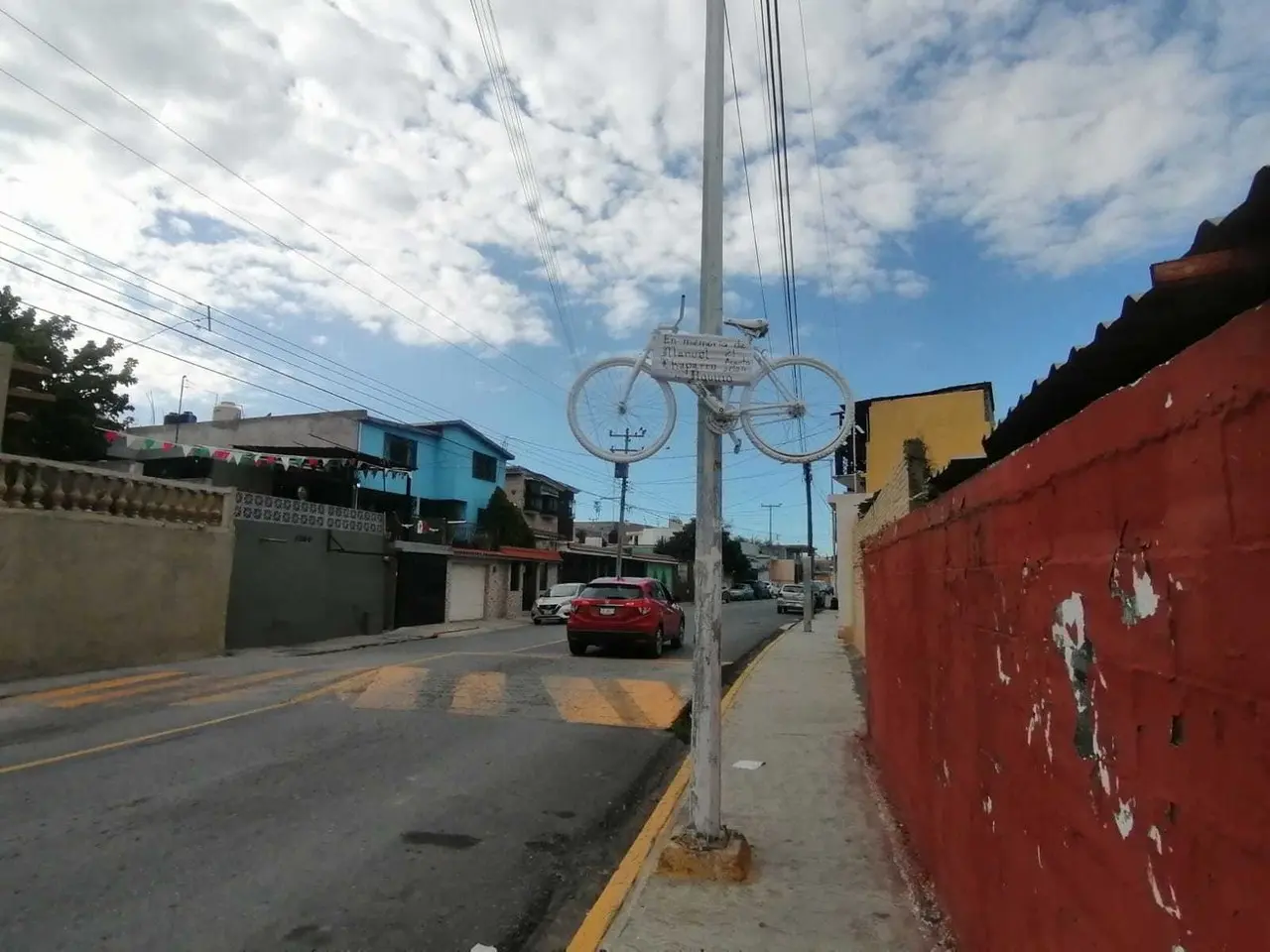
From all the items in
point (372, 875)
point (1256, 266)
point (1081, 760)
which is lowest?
point (372, 875)

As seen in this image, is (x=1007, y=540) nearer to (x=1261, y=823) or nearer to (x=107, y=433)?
(x=1261, y=823)

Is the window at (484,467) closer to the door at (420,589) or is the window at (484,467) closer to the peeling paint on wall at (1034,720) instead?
the door at (420,589)

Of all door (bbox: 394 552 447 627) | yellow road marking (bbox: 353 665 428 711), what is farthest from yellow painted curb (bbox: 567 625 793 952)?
door (bbox: 394 552 447 627)

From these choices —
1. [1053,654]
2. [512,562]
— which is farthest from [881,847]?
[512,562]

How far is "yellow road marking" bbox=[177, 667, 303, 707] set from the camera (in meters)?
11.5

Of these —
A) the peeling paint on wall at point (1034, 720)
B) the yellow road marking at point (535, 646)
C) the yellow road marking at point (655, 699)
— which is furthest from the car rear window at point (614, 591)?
the peeling paint on wall at point (1034, 720)

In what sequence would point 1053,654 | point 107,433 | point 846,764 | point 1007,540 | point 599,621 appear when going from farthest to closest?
point 107,433, point 599,621, point 846,764, point 1007,540, point 1053,654

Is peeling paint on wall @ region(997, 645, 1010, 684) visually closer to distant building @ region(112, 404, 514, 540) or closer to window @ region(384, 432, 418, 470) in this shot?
distant building @ region(112, 404, 514, 540)

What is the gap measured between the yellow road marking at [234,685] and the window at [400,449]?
2336 centimetres

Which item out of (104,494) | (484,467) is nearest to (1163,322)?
(104,494)

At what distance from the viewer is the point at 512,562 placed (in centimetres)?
3822

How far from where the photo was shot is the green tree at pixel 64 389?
22.6 metres

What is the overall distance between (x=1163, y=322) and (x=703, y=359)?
3.38 m

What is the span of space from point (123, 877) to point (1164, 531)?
5.43 metres
